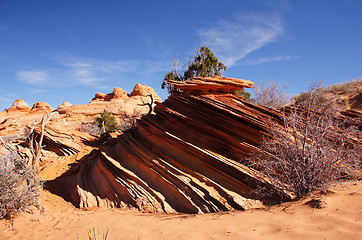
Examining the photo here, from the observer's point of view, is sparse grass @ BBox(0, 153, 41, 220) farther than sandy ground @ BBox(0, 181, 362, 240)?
Yes

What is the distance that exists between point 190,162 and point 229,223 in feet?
8.22

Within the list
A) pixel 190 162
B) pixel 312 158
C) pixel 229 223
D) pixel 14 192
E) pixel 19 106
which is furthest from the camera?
pixel 19 106

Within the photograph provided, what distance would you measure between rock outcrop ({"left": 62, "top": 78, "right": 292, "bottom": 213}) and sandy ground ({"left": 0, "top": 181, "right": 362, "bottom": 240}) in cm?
59

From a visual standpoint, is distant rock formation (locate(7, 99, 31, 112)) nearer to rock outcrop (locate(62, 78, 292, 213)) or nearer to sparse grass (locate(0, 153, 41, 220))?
rock outcrop (locate(62, 78, 292, 213))

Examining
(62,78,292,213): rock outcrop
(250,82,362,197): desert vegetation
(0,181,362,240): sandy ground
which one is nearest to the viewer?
(0,181,362,240): sandy ground

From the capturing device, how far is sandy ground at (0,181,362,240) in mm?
3418

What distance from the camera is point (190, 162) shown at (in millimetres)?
6406

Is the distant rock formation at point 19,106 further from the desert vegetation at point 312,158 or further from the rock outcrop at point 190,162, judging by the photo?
the desert vegetation at point 312,158

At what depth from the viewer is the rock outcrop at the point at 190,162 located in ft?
18.1

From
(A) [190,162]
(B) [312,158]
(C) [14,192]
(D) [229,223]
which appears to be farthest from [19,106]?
(B) [312,158]

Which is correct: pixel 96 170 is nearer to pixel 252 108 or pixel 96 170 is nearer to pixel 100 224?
pixel 100 224

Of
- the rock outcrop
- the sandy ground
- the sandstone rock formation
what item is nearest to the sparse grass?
the sandy ground

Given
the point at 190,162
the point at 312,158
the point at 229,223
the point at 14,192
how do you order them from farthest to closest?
the point at 190,162
the point at 14,192
the point at 312,158
the point at 229,223

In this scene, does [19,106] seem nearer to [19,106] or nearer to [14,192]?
[19,106]
